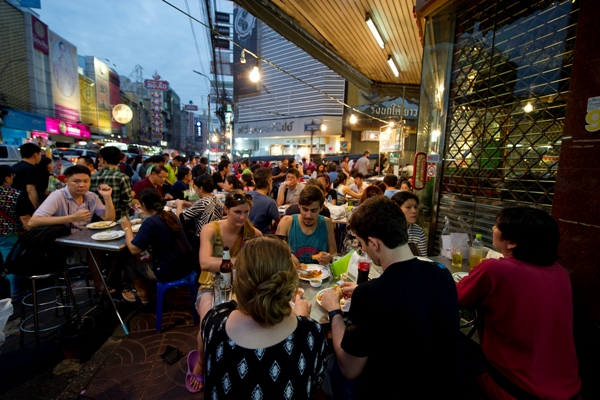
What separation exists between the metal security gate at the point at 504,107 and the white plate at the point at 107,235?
476cm

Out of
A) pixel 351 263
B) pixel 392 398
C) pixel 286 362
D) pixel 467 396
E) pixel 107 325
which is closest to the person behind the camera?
pixel 286 362

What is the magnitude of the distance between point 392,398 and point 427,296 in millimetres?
595

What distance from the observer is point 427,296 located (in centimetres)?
130

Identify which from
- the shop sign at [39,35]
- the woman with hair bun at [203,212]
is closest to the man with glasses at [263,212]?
the woman with hair bun at [203,212]

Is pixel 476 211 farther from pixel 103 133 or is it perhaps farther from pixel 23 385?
pixel 103 133

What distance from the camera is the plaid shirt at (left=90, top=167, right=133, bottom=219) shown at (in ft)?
15.4

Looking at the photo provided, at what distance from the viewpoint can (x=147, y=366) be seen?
9.50 ft

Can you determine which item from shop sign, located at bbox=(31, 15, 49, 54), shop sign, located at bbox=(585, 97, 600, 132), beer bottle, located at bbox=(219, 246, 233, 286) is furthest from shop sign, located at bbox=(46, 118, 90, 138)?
shop sign, located at bbox=(585, 97, 600, 132)

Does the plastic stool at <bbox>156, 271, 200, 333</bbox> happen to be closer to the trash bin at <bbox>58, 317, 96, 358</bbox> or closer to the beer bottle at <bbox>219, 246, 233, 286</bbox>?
the trash bin at <bbox>58, 317, 96, 358</bbox>

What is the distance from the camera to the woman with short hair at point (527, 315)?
1507 millimetres

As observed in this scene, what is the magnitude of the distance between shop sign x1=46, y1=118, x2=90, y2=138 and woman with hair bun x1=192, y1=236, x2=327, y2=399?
26.6 m

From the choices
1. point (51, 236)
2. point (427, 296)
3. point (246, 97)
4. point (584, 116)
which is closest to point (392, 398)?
point (427, 296)

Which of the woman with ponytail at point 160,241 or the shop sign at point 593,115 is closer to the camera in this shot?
the shop sign at point 593,115

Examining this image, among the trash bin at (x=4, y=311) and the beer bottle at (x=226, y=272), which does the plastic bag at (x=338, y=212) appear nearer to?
the beer bottle at (x=226, y=272)
